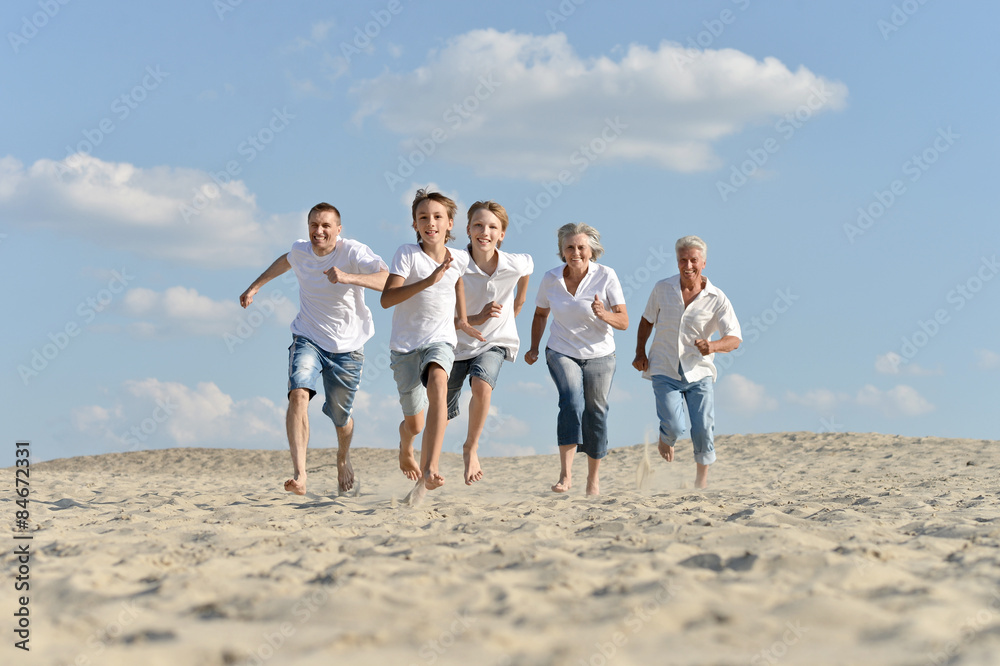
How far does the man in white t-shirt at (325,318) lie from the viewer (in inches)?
235

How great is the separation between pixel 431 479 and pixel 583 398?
1611 millimetres

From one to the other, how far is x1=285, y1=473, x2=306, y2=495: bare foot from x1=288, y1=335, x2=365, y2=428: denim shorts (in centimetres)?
64

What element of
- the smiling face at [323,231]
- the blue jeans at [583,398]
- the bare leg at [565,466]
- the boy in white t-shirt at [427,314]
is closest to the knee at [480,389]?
the boy in white t-shirt at [427,314]

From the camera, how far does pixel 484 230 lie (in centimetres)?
599

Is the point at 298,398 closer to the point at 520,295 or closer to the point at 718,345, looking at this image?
the point at 520,295

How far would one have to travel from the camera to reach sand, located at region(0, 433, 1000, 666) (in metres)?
2.60

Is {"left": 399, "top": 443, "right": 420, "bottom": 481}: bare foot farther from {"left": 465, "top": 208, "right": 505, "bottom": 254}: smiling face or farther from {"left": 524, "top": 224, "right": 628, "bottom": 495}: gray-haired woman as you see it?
{"left": 465, "top": 208, "right": 505, "bottom": 254}: smiling face

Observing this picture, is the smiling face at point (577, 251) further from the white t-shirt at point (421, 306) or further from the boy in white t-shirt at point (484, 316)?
the white t-shirt at point (421, 306)

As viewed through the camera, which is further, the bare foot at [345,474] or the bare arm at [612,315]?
the bare foot at [345,474]

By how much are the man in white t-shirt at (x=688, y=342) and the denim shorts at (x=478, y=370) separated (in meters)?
1.51

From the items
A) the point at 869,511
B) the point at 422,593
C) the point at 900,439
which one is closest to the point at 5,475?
the point at 422,593

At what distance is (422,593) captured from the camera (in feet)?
9.77

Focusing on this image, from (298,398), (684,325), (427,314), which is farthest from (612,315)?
(298,398)

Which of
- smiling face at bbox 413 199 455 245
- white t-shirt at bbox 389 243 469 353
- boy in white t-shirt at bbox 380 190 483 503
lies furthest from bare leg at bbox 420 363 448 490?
smiling face at bbox 413 199 455 245
